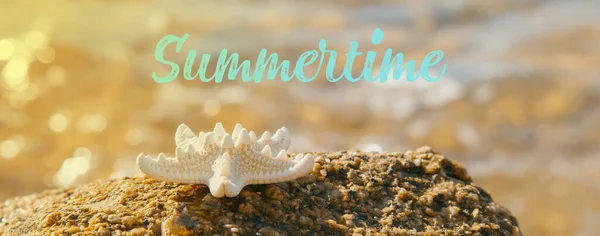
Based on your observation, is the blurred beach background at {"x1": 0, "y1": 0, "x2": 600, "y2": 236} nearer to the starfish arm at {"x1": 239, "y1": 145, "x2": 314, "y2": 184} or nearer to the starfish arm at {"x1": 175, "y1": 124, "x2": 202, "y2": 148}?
the starfish arm at {"x1": 175, "y1": 124, "x2": 202, "y2": 148}

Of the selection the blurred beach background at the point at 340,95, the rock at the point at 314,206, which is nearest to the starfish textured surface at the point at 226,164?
the rock at the point at 314,206

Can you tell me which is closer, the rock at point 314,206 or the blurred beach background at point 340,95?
the rock at point 314,206

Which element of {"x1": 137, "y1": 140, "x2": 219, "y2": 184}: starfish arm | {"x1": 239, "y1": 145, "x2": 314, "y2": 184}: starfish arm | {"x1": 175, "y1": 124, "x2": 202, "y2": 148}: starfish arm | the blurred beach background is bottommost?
{"x1": 137, "y1": 140, "x2": 219, "y2": 184}: starfish arm

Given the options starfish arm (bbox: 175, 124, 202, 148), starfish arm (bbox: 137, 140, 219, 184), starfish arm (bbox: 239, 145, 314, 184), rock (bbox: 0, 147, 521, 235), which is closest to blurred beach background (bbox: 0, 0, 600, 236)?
rock (bbox: 0, 147, 521, 235)

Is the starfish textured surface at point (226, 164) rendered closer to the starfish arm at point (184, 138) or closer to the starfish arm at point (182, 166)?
the starfish arm at point (182, 166)

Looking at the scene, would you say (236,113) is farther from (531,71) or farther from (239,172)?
(239,172)
